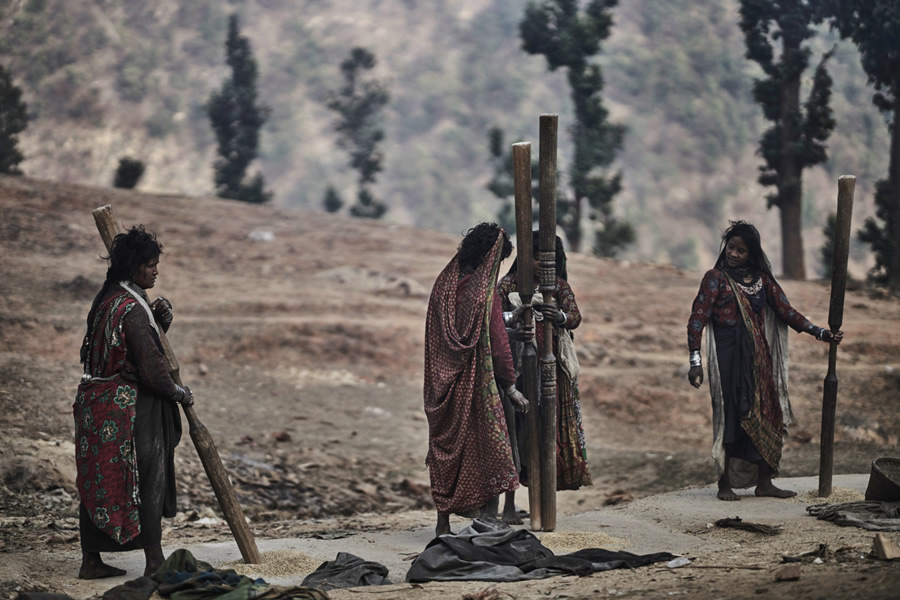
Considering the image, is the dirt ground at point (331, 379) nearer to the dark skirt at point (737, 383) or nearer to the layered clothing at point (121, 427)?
the layered clothing at point (121, 427)

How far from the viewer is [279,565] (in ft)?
19.1

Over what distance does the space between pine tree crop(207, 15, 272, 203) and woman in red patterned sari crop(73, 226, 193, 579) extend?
27.0 meters

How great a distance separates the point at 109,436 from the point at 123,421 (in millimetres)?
104

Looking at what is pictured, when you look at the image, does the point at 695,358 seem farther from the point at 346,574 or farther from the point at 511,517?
the point at 346,574

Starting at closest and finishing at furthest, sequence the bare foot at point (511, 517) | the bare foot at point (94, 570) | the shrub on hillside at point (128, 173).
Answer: the bare foot at point (94, 570) < the bare foot at point (511, 517) < the shrub on hillside at point (128, 173)

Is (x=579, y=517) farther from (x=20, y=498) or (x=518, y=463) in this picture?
(x=20, y=498)

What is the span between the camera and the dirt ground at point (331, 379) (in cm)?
739

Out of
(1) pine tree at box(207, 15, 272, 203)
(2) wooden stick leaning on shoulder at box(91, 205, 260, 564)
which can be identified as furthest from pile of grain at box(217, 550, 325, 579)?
(1) pine tree at box(207, 15, 272, 203)

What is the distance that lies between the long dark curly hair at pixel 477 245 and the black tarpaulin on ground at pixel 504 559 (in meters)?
1.72

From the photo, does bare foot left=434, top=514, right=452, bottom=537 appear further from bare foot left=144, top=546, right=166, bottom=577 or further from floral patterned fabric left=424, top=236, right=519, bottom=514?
bare foot left=144, top=546, right=166, bottom=577

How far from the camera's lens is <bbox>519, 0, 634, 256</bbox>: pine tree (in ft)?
→ 88.8

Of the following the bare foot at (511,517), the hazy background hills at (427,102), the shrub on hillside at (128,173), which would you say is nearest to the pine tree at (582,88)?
the shrub on hillside at (128,173)

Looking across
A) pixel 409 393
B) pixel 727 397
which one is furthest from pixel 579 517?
pixel 409 393

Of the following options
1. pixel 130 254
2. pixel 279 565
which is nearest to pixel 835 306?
pixel 279 565
